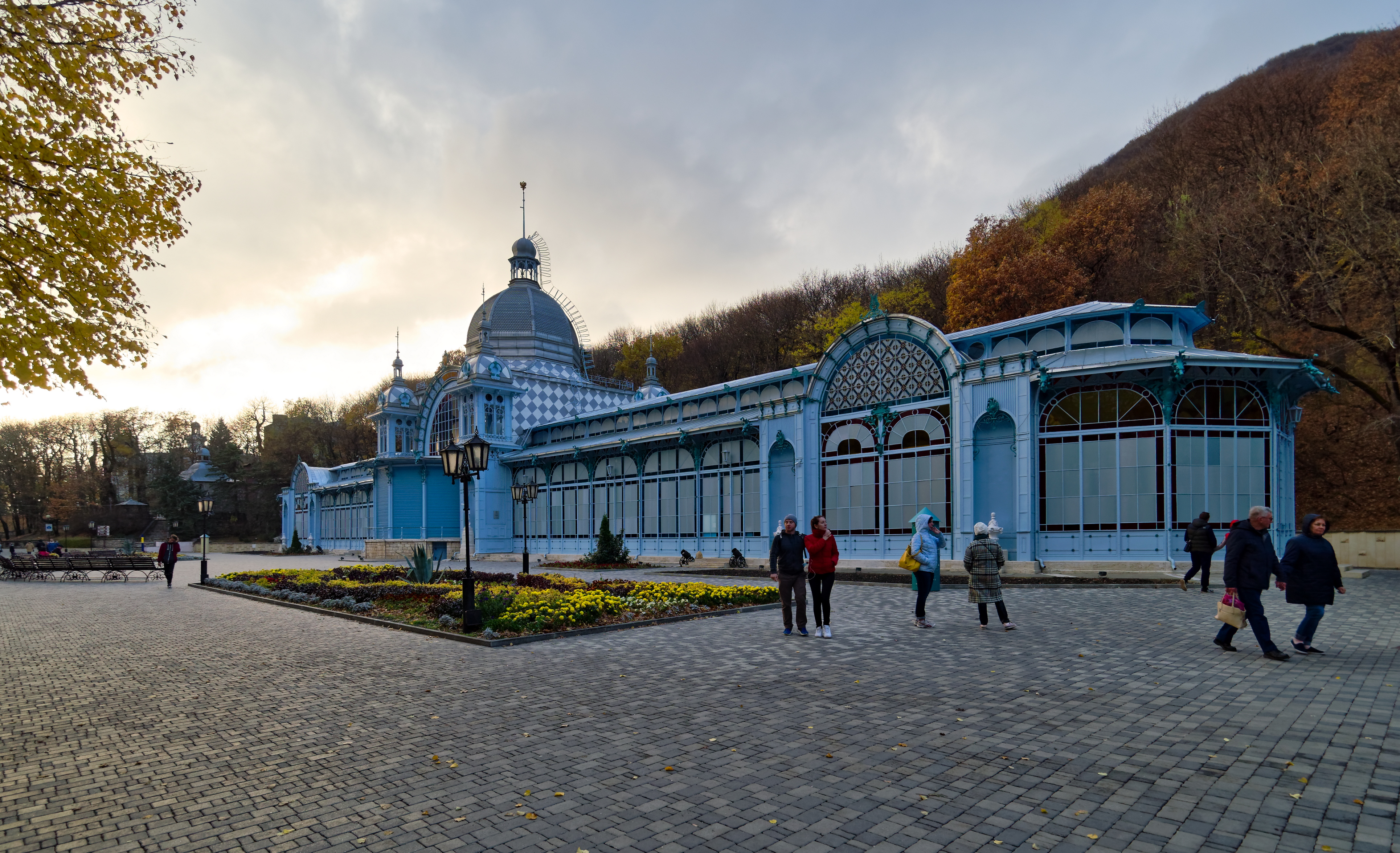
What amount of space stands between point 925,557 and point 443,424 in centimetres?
3815

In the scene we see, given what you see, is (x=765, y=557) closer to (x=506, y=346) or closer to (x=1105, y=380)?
(x=1105, y=380)

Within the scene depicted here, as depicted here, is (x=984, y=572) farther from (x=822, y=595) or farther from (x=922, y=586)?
(x=822, y=595)

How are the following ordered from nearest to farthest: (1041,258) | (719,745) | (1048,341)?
(719,745), (1048,341), (1041,258)

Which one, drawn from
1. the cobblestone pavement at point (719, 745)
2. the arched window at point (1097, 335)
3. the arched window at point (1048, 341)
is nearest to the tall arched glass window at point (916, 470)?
the arched window at point (1048, 341)

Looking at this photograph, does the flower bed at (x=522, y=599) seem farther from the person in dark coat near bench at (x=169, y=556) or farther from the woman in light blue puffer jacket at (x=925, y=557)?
the person in dark coat near bench at (x=169, y=556)

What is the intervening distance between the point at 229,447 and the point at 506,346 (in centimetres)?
4511

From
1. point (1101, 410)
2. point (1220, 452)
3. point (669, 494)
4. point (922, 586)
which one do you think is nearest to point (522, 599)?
point (922, 586)

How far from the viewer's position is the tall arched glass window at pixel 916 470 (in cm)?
2383

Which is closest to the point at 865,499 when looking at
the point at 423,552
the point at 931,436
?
the point at 931,436

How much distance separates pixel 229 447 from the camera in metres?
76.1

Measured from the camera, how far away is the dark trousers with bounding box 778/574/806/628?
11.8 metres

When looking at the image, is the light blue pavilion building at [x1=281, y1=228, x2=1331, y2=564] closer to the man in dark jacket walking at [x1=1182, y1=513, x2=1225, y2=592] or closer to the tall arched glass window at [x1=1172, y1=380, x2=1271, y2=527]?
the tall arched glass window at [x1=1172, y1=380, x2=1271, y2=527]

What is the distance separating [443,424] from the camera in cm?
4569

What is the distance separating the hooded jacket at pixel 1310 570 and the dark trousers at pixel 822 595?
5.50 metres
